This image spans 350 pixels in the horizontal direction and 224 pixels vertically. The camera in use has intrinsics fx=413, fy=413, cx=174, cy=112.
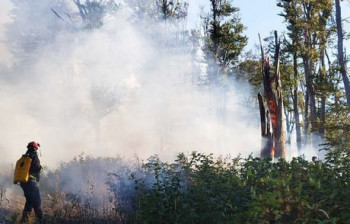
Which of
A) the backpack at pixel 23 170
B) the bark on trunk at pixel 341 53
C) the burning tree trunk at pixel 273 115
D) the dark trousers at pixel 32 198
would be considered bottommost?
the dark trousers at pixel 32 198

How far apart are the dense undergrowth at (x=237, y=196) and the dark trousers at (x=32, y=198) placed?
13.2 inches

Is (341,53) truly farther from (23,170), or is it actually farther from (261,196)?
(261,196)

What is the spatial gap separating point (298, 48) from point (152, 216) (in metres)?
18.5

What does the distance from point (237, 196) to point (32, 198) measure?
17.2 ft

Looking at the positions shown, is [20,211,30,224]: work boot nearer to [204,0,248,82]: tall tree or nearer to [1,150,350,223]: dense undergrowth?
[1,150,350,223]: dense undergrowth

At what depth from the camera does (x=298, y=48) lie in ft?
73.7

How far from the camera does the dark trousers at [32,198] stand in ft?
28.7

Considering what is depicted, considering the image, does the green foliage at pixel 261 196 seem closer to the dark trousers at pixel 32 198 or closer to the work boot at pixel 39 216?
the work boot at pixel 39 216

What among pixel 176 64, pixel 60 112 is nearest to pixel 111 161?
pixel 60 112

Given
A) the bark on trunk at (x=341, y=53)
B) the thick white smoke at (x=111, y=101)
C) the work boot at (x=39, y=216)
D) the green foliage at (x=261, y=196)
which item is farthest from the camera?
the thick white smoke at (x=111, y=101)

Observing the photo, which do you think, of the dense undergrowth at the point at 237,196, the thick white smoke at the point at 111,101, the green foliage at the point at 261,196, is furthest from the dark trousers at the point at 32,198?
the thick white smoke at the point at 111,101

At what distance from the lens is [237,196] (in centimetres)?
531

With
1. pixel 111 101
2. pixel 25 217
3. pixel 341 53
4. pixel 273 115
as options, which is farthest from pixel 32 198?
pixel 111 101

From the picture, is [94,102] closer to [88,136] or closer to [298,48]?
[88,136]
